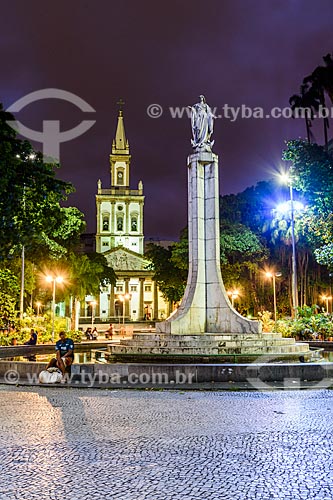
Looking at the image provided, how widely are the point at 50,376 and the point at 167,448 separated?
22.4ft

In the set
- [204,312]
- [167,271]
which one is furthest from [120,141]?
[204,312]

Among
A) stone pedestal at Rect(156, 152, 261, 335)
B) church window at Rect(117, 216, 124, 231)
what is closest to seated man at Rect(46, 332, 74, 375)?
stone pedestal at Rect(156, 152, 261, 335)

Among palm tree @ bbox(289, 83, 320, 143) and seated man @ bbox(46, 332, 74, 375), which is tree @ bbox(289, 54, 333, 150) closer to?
palm tree @ bbox(289, 83, 320, 143)

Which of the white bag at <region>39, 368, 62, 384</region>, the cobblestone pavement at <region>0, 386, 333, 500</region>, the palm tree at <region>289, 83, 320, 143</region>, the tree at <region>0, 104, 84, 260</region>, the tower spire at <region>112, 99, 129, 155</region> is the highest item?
the tower spire at <region>112, 99, 129, 155</region>

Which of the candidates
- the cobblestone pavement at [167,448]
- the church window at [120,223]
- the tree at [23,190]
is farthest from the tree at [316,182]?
the church window at [120,223]

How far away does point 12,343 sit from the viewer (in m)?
24.8

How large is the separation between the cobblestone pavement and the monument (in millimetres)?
4558

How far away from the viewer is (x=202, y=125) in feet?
60.6

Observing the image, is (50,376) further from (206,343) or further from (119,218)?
(119,218)

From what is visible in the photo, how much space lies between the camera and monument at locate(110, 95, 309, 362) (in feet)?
50.4

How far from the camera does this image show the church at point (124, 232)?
318 ft

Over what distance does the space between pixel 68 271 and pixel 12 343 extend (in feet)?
38.1

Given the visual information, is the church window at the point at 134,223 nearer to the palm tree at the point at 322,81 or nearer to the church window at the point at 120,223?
the church window at the point at 120,223

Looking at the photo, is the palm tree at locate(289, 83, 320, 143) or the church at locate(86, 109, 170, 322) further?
the church at locate(86, 109, 170, 322)
